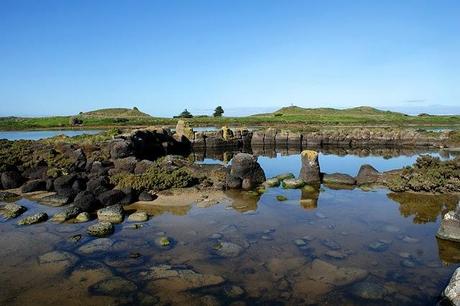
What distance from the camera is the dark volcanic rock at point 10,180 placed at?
802 inches

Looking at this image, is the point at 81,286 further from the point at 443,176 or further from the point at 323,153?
the point at 323,153

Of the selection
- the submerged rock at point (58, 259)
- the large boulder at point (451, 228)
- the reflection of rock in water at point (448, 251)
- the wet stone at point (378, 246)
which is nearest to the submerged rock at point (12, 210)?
the submerged rock at point (58, 259)

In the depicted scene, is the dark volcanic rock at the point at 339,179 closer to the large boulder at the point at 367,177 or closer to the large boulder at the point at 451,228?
the large boulder at the point at 367,177

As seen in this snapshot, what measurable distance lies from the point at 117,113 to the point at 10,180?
92472 millimetres

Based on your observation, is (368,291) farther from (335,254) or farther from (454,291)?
(335,254)

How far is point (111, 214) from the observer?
48.5ft

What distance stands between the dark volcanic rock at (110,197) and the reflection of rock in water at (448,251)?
38.3 feet

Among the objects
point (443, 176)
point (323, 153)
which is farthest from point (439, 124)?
point (443, 176)

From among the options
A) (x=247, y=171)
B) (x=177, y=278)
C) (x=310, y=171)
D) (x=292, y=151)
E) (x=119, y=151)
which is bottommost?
(x=292, y=151)

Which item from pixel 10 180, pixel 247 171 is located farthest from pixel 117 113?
pixel 247 171

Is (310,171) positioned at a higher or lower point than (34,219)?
higher

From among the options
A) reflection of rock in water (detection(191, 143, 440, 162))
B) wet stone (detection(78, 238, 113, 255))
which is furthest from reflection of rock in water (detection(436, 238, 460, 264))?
reflection of rock in water (detection(191, 143, 440, 162))

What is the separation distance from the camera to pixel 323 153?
41.2 metres

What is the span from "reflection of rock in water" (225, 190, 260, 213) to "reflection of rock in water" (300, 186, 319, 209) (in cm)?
197
